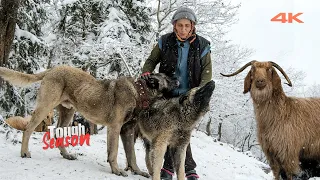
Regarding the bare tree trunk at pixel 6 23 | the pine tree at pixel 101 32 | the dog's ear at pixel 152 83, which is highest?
the pine tree at pixel 101 32

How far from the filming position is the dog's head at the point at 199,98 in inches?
183

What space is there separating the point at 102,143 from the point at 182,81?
401 cm

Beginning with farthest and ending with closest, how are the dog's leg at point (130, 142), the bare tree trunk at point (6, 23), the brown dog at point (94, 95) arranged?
the bare tree trunk at point (6, 23) < the dog's leg at point (130, 142) < the brown dog at point (94, 95)

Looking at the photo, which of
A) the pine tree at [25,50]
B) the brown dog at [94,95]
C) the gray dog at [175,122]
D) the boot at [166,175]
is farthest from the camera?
the pine tree at [25,50]

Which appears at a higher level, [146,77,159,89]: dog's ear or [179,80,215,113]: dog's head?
[146,77,159,89]: dog's ear

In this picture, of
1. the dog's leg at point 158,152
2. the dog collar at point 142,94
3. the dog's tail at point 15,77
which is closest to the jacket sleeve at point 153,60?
the dog collar at point 142,94

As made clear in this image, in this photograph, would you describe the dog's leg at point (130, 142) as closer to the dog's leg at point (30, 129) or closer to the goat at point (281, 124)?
the dog's leg at point (30, 129)

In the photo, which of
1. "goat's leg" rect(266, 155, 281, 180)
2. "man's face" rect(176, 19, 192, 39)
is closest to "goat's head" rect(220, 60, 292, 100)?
"goat's leg" rect(266, 155, 281, 180)

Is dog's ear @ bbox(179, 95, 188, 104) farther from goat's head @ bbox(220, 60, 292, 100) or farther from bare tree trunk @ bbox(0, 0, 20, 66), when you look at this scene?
bare tree trunk @ bbox(0, 0, 20, 66)

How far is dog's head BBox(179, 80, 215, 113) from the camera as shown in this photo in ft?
15.2

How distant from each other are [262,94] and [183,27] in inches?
60.6

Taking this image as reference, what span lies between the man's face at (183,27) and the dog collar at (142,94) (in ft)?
3.04

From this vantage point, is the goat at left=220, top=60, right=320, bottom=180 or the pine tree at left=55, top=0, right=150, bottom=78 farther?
the pine tree at left=55, top=0, right=150, bottom=78

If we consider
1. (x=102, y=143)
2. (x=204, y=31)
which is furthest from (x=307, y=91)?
(x=102, y=143)
